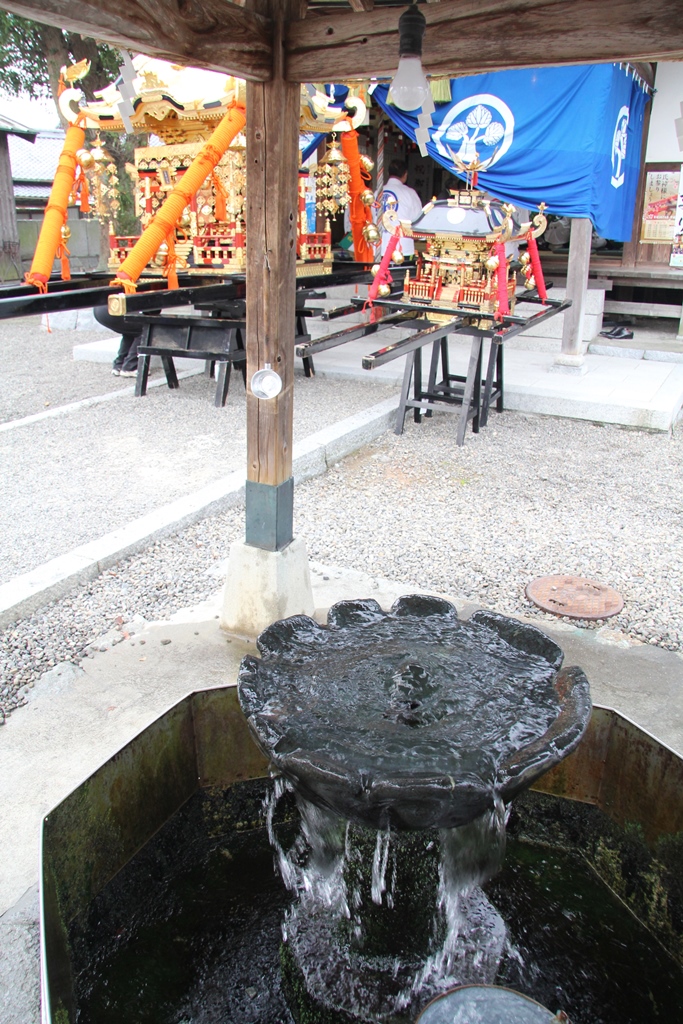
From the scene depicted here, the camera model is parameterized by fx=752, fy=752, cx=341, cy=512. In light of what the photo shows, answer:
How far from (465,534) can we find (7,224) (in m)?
16.1

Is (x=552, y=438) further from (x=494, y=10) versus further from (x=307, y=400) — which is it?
(x=494, y=10)

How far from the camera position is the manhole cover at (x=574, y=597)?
3.98m

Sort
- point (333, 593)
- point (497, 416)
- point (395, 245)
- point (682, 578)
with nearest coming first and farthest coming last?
point (333, 593) < point (682, 578) < point (395, 245) < point (497, 416)

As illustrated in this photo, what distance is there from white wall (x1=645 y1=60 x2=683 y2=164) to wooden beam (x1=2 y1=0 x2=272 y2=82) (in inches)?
354

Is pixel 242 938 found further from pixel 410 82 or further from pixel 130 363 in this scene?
pixel 130 363

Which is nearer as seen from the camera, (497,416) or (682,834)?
(682,834)

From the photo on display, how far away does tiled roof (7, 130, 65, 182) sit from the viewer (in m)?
22.1

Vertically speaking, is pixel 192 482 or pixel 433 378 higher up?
pixel 433 378

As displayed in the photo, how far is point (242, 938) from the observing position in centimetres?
243

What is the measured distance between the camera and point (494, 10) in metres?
2.58

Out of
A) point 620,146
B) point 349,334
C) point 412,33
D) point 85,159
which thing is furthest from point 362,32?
point 620,146

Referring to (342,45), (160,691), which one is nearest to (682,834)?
(160,691)

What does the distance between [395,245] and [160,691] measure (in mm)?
5159

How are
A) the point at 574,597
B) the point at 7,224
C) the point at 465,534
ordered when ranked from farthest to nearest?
the point at 7,224, the point at 465,534, the point at 574,597
